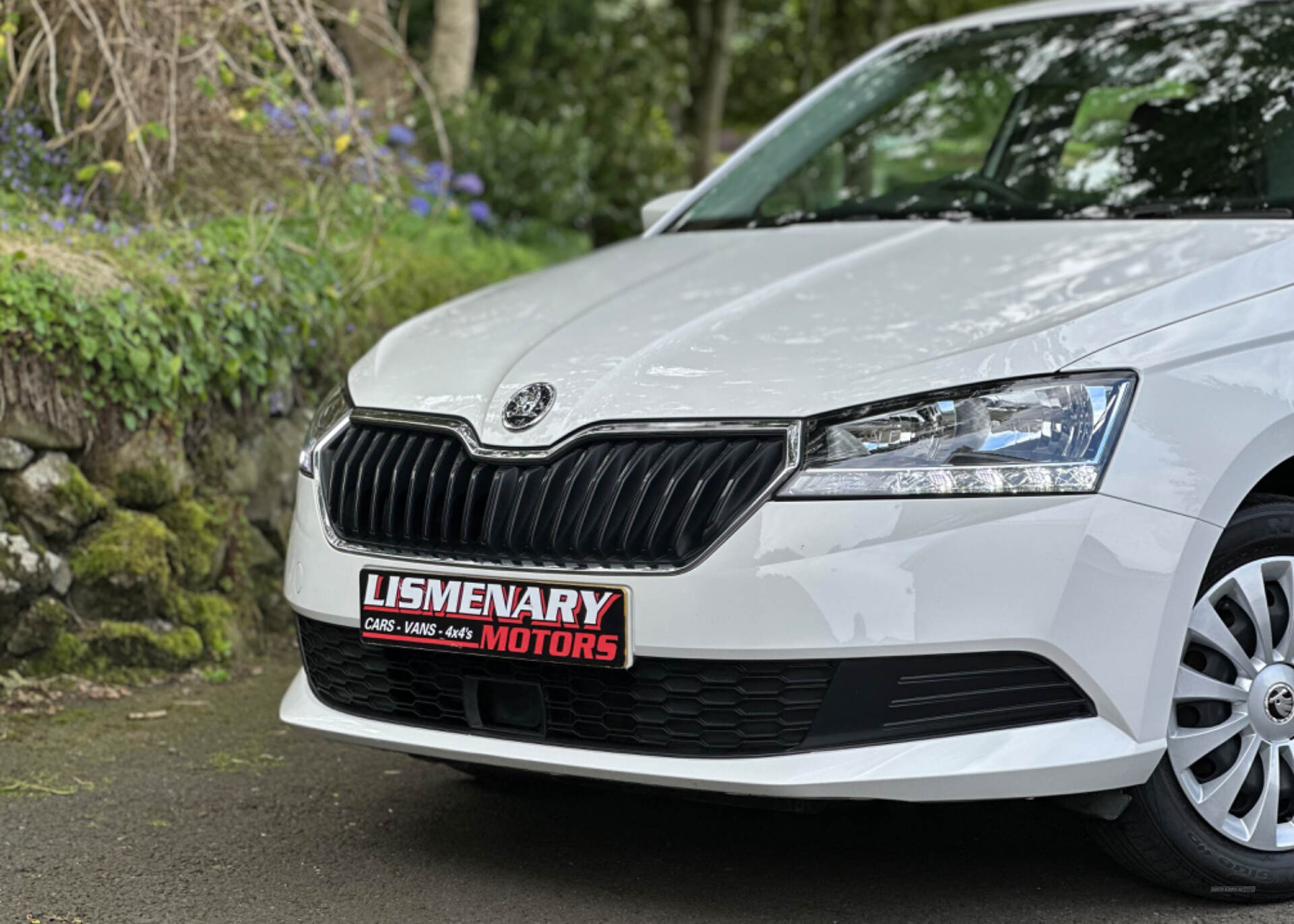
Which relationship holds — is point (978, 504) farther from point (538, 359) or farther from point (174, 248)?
point (174, 248)

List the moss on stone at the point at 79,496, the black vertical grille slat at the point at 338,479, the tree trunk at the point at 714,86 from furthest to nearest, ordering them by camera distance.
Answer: the tree trunk at the point at 714,86
the moss on stone at the point at 79,496
the black vertical grille slat at the point at 338,479

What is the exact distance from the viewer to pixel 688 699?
2.94 m

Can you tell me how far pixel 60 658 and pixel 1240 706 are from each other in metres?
3.22

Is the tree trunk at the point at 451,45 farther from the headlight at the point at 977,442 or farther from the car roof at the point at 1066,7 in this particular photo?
the headlight at the point at 977,442

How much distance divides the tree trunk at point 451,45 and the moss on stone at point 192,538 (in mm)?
4985

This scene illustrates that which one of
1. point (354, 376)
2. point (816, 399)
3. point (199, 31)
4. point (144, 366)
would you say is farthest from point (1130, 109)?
point (199, 31)

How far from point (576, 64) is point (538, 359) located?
36.8 ft

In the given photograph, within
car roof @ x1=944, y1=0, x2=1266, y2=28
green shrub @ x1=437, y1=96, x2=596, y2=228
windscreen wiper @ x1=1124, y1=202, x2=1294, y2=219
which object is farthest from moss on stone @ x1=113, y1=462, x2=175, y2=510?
green shrub @ x1=437, y1=96, x2=596, y2=228

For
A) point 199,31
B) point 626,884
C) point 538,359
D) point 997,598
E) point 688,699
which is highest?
point 199,31

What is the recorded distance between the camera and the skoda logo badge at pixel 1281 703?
3.12 m

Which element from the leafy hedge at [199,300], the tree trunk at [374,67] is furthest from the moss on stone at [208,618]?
the tree trunk at [374,67]

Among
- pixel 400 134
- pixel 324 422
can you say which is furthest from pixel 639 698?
pixel 400 134

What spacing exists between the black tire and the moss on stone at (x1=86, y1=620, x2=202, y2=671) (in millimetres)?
2853

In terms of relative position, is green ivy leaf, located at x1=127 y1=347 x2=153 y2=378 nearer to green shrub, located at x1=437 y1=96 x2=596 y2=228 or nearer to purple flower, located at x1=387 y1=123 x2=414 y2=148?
purple flower, located at x1=387 y1=123 x2=414 y2=148
